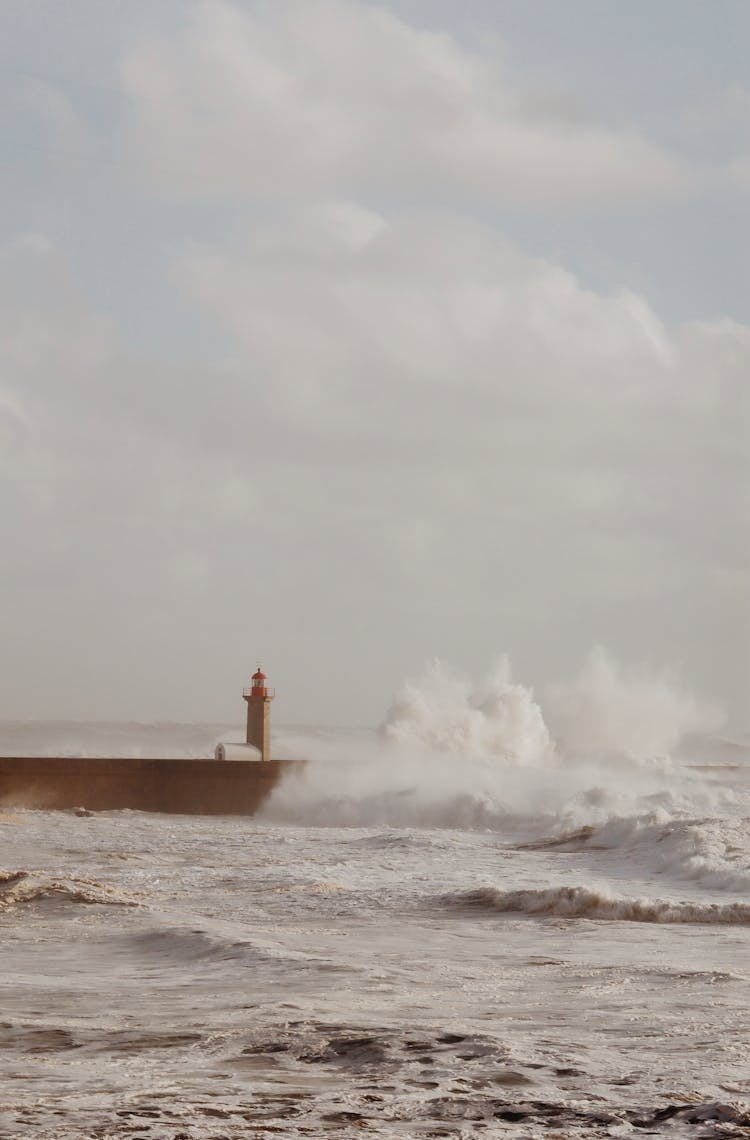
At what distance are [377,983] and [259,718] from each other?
59.4ft

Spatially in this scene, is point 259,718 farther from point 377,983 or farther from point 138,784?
point 377,983

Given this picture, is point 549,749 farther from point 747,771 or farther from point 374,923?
point 374,923

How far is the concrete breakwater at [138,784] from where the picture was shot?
20.1 meters

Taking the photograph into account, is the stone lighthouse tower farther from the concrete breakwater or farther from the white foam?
the white foam

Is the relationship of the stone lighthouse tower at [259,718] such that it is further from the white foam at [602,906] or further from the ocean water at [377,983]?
the white foam at [602,906]

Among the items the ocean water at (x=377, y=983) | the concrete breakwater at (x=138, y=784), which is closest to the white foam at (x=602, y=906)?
the ocean water at (x=377, y=983)

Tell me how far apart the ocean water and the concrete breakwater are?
14.1ft

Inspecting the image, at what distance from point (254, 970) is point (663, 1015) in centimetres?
203

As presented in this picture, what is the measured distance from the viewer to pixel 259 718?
78.2 feet

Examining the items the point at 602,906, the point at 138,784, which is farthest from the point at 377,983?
the point at 138,784

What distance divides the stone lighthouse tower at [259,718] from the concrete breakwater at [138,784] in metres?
1.97

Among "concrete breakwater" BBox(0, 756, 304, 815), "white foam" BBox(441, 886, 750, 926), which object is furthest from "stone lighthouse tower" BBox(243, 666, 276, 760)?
"white foam" BBox(441, 886, 750, 926)

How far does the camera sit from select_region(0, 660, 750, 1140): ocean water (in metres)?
3.70

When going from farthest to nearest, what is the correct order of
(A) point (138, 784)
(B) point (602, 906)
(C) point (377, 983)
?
(A) point (138, 784) < (B) point (602, 906) < (C) point (377, 983)
